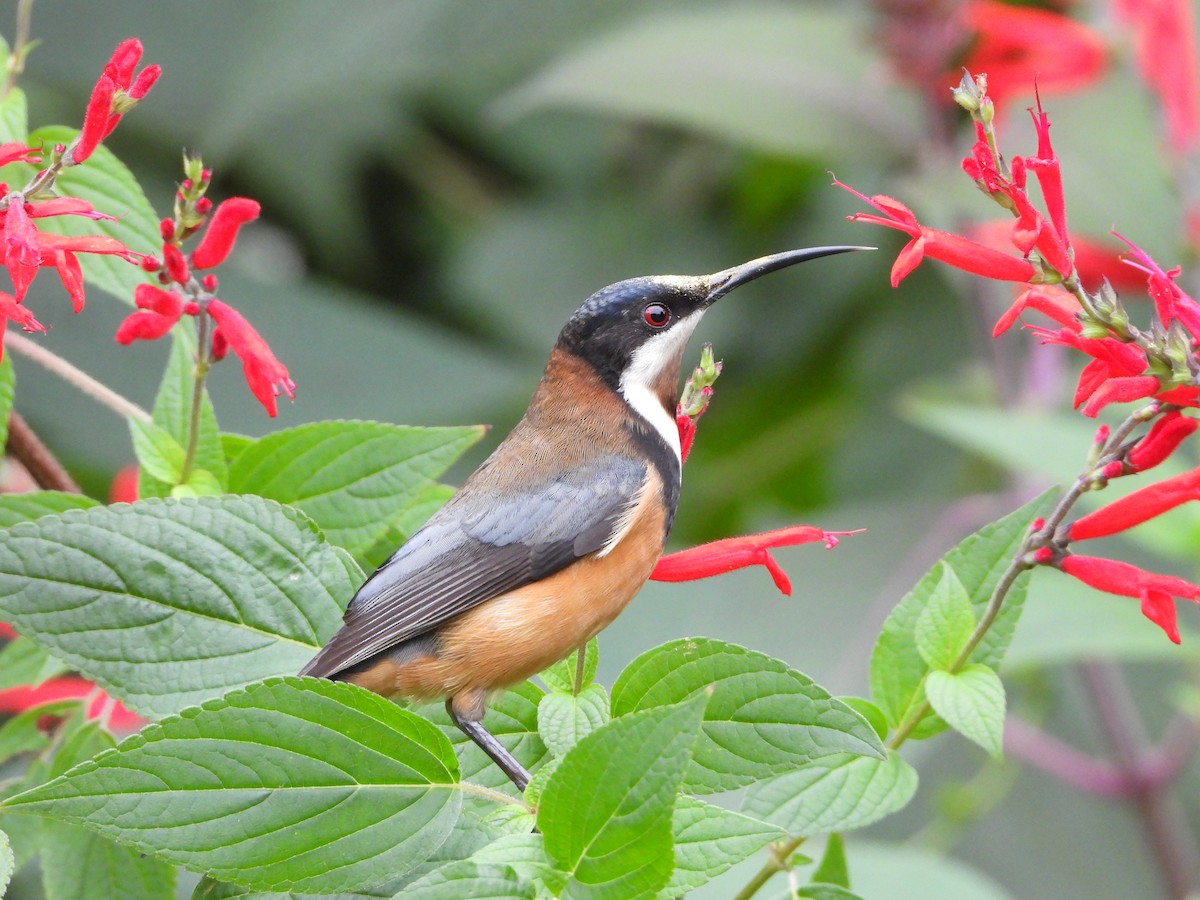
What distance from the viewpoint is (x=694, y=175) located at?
14.5 feet

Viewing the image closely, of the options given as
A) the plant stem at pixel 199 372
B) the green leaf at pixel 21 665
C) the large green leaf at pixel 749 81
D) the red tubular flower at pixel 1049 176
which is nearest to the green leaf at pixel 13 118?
the plant stem at pixel 199 372

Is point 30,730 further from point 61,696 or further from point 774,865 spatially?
point 774,865

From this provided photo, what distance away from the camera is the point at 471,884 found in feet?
3.82

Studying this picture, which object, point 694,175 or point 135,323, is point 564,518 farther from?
point 694,175

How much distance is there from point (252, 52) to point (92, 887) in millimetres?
2875

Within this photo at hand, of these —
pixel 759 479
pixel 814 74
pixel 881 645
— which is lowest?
pixel 759 479

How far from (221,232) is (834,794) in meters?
0.92

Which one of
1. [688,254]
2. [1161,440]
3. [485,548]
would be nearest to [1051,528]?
[1161,440]

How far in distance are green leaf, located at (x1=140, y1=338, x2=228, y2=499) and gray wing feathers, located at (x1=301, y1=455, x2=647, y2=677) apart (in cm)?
24

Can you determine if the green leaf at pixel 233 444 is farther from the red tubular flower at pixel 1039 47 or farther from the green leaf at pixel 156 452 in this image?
the red tubular flower at pixel 1039 47

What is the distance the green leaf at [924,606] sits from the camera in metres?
1.53

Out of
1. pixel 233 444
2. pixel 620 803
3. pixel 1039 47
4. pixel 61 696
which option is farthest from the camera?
pixel 1039 47

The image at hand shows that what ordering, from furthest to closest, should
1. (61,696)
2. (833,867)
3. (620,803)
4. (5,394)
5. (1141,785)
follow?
(1141,785), (61,696), (833,867), (5,394), (620,803)

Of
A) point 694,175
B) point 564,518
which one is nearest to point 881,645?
point 564,518
